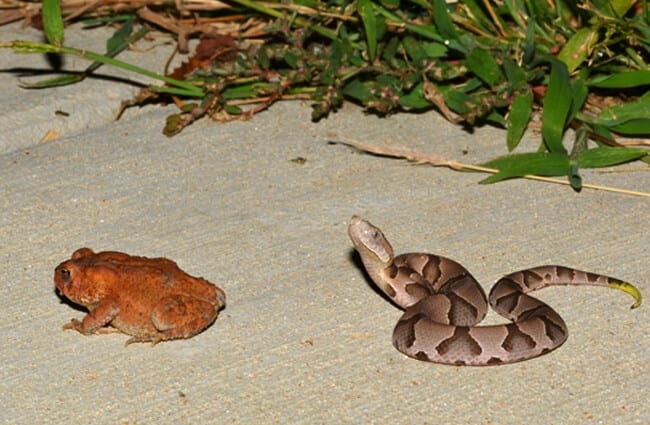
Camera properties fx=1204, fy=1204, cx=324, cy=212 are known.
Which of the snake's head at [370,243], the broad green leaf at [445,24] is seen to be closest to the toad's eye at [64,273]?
the snake's head at [370,243]

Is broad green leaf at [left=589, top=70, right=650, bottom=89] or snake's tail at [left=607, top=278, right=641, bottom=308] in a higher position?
broad green leaf at [left=589, top=70, right=650, bottom=89]

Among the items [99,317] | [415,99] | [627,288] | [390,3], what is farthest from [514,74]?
[99,317]

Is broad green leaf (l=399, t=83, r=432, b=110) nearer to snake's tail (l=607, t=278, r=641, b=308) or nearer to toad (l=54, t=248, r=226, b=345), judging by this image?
snake's tail (l=607, t=278, r=641, b=308)

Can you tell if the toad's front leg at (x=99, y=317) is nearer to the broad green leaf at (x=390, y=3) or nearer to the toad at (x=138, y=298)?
the toad at (x=138, y=298)

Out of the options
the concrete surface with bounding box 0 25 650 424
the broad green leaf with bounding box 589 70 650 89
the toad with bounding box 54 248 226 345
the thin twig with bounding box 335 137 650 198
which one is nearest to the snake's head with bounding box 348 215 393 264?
the concrete surface with bounding box 0 25 650 424

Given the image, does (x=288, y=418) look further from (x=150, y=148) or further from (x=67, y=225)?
(x=150, y=148)

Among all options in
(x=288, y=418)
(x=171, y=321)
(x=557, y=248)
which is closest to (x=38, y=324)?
(x=171, y=321)

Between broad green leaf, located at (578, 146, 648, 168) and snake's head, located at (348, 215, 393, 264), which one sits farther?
broad green leaf, located at (578, 146, 648, 168)
